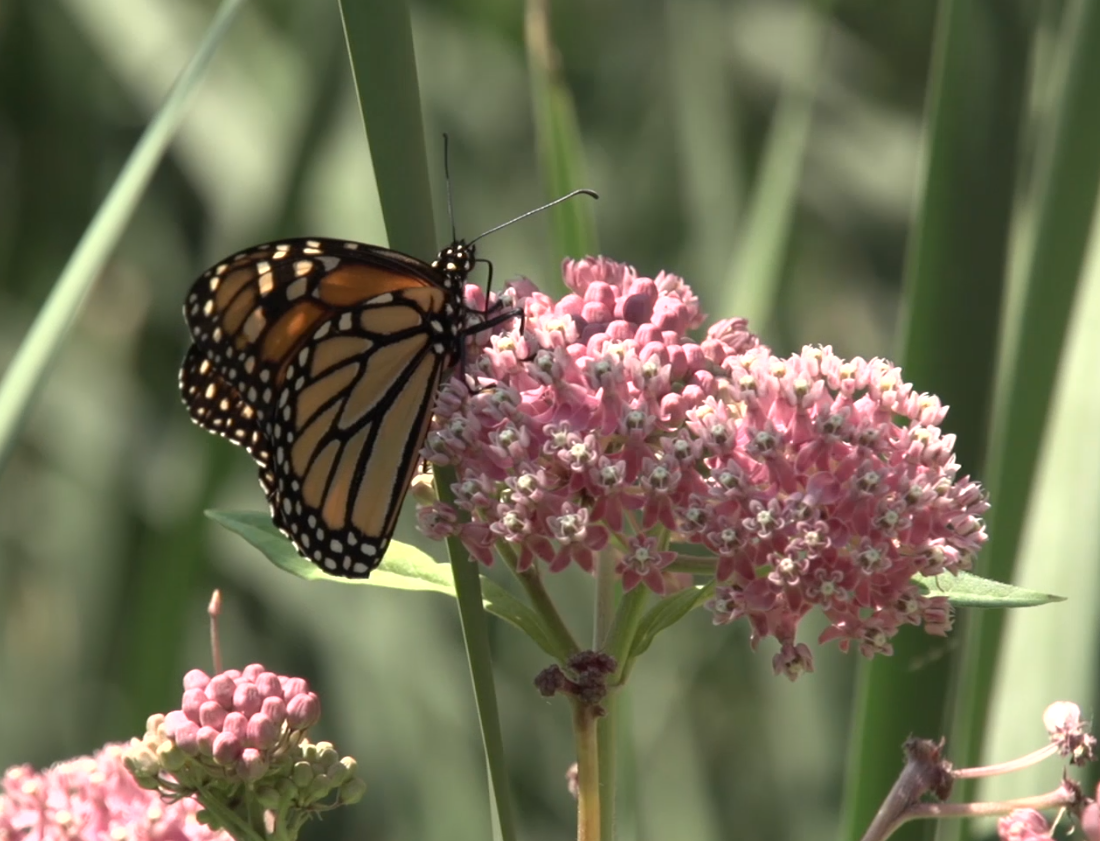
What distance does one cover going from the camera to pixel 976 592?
4.88 feet

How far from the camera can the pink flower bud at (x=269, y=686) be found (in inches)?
61.3

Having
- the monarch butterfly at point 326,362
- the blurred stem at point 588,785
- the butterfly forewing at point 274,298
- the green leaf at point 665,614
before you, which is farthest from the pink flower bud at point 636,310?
the blurred stem at point 588,785

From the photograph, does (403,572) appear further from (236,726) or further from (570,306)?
(570,306)

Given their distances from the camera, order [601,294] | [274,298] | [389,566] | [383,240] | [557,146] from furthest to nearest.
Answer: [383,240] < [557,146] < [274,298] < [601,294] < [389,566]

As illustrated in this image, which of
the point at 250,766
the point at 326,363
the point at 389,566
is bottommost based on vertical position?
the point at 250,766

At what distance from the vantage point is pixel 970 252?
6.00 feet

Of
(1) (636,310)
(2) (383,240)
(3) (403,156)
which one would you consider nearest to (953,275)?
(1) (636,310)

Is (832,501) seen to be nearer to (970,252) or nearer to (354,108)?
(970,252)

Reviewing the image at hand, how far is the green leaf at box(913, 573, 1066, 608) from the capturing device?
1413 millimetres

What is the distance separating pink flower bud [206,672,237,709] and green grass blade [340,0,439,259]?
53 cm

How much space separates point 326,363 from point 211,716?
53 centimetres

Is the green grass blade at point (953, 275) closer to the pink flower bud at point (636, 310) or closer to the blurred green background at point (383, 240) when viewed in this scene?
the pink flower bud at point (636, 310)

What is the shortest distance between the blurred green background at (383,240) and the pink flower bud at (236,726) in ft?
3.92

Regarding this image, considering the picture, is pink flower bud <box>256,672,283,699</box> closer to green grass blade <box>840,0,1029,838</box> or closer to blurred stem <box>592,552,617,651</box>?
blurred stem <box>592,552,617,651</box>
